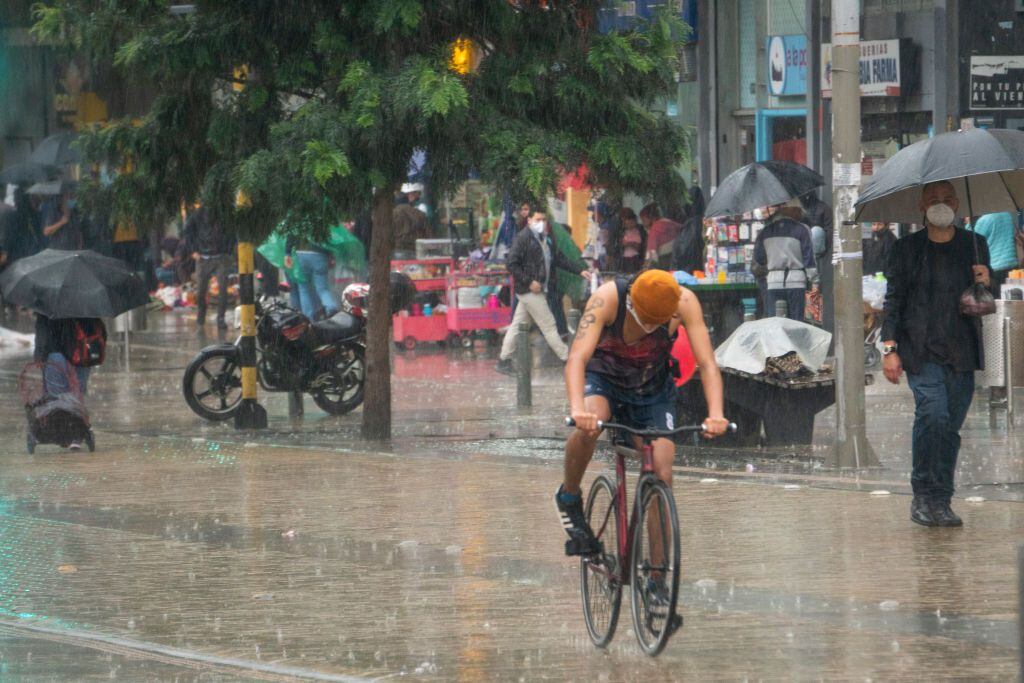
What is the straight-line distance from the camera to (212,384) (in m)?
15.5

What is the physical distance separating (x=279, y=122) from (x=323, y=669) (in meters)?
7.59

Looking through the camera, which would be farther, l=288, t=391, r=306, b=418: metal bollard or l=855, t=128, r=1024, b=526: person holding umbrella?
l=288, t=391, r=306, b=418: metal bollard

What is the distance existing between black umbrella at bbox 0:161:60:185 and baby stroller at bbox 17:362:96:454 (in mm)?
14278

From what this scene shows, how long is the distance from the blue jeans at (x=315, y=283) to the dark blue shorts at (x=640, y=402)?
46.4 feet

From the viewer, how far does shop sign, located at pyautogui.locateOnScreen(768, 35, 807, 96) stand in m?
25.4

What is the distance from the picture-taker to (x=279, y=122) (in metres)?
13.8

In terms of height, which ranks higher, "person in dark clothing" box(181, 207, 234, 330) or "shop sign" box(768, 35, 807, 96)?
"shop sign" box(768, 35, 807, 96)

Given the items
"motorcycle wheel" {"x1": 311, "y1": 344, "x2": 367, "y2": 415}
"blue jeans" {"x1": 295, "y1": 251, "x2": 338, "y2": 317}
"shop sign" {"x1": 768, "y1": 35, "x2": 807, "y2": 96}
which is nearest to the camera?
"motorcycle wheel" {"x1": 311, "y1": 344, "x2": 367, "y2": 415}

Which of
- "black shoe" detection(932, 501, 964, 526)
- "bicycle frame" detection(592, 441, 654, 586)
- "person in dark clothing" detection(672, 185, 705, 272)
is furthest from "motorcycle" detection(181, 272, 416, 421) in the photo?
"bicycle frame" detection(592, 441, 654, 586)

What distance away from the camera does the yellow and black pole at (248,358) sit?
15.0 m

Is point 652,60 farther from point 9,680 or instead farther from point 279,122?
point 9,680

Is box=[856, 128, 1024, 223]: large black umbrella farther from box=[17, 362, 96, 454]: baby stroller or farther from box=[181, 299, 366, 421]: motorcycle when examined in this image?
box=[181, 299, 366, 421]: motorcycle

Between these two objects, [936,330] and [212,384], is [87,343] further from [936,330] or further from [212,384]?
[936,330]

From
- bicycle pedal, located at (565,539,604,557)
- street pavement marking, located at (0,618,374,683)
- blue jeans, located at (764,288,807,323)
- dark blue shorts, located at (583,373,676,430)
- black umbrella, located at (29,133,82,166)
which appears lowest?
street pavement marking, located at (0,618,374,683)
